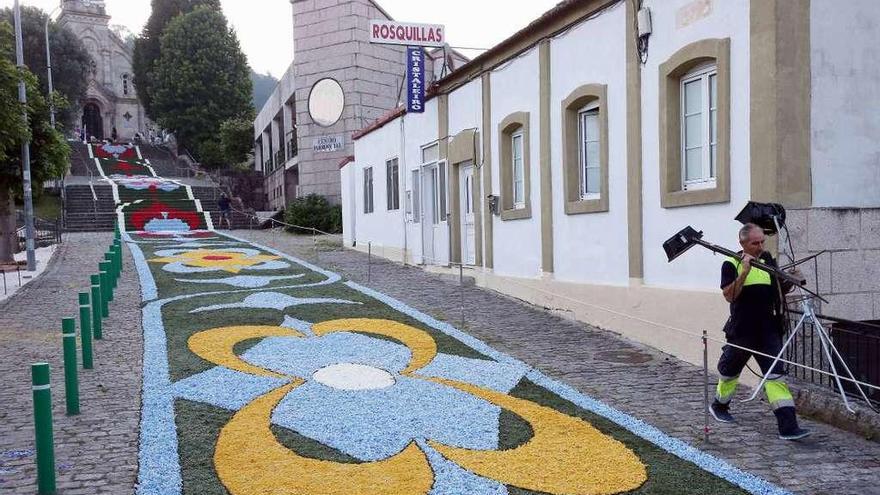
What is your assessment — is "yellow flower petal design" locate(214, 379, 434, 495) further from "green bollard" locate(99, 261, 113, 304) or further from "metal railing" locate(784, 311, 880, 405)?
"green bollard" locate(99, 261, 113, 304)

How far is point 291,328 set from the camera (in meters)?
11.3

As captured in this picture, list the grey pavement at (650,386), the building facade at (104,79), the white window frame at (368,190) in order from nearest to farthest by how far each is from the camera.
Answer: the grey pavement at (650,386), the white window frame at (368,190), the building facade at (104,79)

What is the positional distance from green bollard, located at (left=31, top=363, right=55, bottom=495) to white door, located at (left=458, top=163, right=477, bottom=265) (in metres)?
11.4

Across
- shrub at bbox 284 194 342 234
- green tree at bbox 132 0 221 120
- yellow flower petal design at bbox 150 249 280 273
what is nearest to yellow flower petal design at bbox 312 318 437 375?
yellow flower petal design at bbox 150 249 280 273

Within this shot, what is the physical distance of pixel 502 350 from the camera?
10.3 m

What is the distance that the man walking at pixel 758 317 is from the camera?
6566 mm

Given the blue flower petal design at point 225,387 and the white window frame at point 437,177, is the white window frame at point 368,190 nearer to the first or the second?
the white window frame at point 437,177

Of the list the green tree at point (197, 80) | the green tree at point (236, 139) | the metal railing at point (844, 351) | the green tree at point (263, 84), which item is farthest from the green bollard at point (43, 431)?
the green tree at point (263, 84)

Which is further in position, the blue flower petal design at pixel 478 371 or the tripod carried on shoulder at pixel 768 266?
the blue flower petal design at pixel 478 371

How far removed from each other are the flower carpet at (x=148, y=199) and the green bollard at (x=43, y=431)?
28382 millimetres

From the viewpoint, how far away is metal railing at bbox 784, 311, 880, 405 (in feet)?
23.1

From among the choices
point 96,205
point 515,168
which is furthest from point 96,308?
point 96,205

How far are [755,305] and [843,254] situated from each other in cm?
240

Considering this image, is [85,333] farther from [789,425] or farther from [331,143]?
[331,143]
